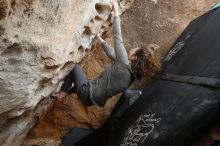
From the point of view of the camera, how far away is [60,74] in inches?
87.9

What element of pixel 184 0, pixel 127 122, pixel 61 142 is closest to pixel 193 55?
pixel 127 122

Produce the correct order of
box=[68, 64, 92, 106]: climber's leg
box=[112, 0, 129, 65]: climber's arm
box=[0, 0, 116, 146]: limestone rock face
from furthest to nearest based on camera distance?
box=[68, 64, 92, 106]: climber's leg < box=[112, 0, 129, 65]: climber's arm < box=[0, 0, 116, 146]: limestone rock face

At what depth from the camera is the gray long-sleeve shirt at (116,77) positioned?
255cm

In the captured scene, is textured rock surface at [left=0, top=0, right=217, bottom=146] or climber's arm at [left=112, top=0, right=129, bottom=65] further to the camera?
climber's arm at [left=112, top=0, right=129, bottom=65]

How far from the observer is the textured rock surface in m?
1.64

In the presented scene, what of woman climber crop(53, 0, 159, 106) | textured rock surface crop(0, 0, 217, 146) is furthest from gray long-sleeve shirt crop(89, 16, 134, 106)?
textured rock surface crop(0, 0, 217, 146)

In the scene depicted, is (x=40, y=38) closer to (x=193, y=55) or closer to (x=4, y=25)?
(x=4, y=25)

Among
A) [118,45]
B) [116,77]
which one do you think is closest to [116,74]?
[116,77]

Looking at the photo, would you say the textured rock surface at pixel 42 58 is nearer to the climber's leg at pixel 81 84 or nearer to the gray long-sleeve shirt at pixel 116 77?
the gray long-sleeve shirt at pixel 116 77

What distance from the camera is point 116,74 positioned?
2570 mm

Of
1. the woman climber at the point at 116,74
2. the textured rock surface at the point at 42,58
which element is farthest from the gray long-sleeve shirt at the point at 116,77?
the textured rock surface at the point at 42,58

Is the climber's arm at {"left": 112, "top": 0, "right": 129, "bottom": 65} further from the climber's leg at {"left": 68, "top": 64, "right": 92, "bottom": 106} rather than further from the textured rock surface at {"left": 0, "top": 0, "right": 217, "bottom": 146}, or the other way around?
the climber's leg at {"left": 68, "top": 64, "right": 92, "bottom": 106}

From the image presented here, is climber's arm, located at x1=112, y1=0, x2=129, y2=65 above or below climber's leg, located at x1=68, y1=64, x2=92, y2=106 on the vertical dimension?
above

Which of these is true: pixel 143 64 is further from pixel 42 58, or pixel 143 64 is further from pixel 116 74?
pixel 42 58
